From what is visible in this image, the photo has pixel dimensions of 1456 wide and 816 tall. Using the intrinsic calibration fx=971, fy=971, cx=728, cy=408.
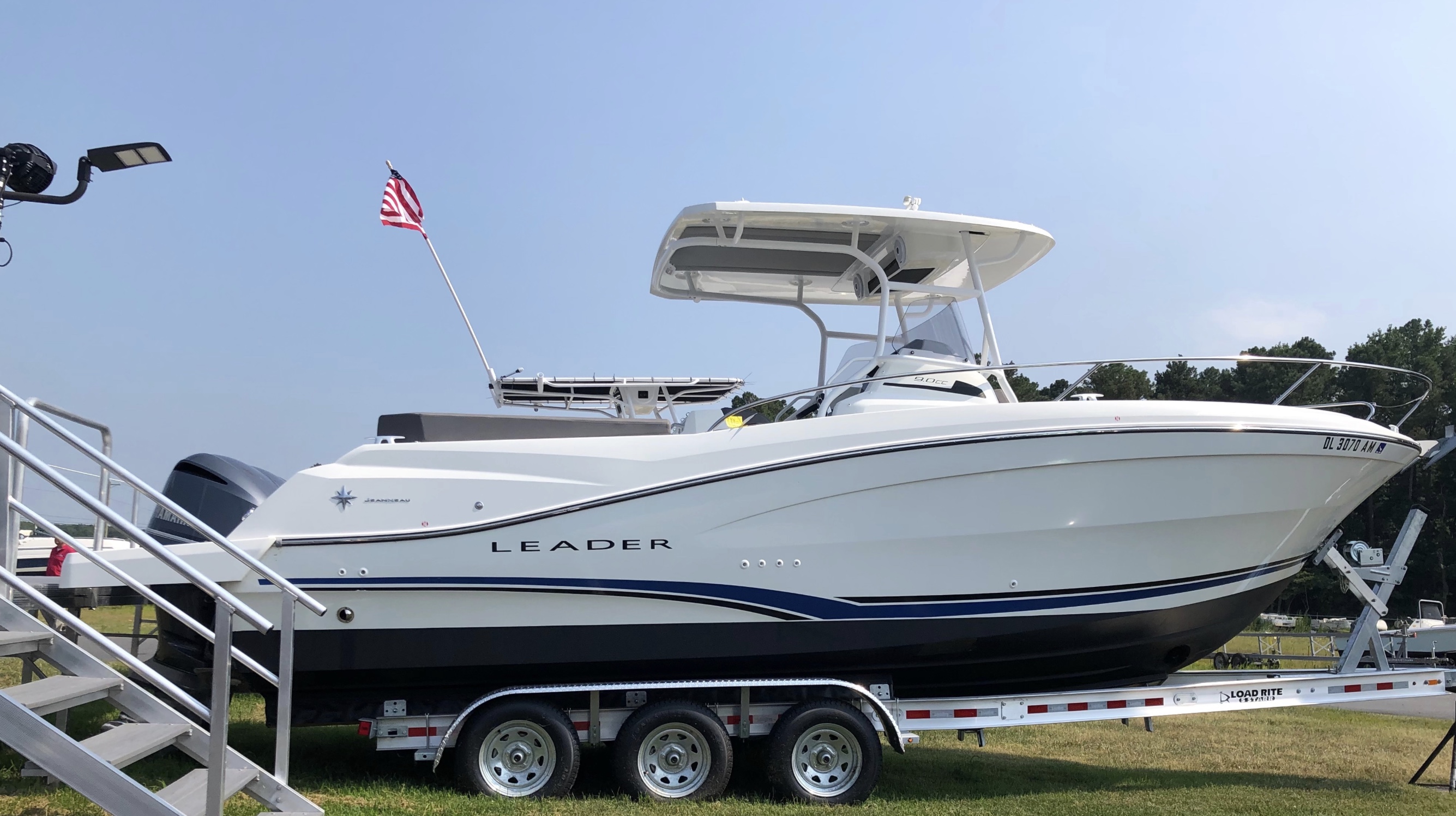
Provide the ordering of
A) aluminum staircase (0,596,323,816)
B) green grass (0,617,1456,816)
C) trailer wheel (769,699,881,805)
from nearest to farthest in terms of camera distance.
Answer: aluminum staircase (0,596,323,816)
green grass (0,617,1456,816)
trailer wheel (769,699,881,805)

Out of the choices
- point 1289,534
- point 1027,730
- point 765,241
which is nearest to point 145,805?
point 765,241

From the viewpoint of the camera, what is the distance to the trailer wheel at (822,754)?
512 cm

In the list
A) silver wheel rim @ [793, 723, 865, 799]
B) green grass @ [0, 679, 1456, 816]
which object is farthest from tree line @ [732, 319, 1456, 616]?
silver wheel rim @ [793, 723, 865, 799]

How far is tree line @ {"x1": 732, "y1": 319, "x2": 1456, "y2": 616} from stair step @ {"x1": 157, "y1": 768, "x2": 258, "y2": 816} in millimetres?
27884

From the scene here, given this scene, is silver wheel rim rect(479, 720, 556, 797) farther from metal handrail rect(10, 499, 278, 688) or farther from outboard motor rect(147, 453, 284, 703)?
metal handrail rect(10, 499, 278, 688)

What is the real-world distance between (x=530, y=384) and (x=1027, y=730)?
5801 mm

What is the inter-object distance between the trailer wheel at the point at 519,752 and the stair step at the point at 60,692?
1812 millimetres

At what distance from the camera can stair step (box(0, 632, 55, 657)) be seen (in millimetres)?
3568

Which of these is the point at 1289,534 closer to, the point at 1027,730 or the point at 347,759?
the point at 1027,730

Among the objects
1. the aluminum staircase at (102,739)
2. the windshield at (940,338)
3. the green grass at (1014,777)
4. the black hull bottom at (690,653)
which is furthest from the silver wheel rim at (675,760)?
the windshield at (940,338)

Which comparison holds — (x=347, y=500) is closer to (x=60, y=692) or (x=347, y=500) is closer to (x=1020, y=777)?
(x=60, y=692)

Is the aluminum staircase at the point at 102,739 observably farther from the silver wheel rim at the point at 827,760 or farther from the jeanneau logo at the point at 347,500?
the silver wheel rim at the point at 827,760

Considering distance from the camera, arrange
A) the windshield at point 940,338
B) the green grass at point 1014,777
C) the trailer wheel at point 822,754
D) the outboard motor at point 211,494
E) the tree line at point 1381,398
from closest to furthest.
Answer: the green grass at point 1014,777 < the trailer wheel at point 822,754 < the outboard motor at point 211,494 < the windshield at point 940,338 < the tree line at point 1381,398

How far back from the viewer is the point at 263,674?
3893 millimetres
